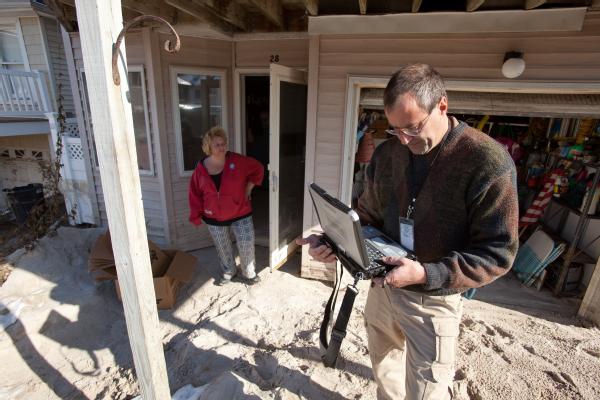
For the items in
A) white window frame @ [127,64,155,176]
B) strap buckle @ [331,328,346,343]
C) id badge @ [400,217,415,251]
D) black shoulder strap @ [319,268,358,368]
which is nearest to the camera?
id badge @ [400,217,415,251]

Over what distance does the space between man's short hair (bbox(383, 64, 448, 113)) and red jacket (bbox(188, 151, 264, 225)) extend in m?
2.27

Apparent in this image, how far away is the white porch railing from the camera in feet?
22.6

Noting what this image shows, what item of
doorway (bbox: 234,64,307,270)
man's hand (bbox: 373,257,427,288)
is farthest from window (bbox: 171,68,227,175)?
Answer: man's hand (bbox: 373,257,427,288)

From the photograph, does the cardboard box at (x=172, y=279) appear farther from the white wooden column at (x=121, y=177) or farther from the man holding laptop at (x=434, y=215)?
the man holding laptop at (x=434, y=215)

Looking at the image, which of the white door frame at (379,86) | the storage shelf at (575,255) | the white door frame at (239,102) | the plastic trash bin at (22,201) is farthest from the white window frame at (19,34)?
the storage shelf at (575,255)

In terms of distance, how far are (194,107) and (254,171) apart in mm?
1506

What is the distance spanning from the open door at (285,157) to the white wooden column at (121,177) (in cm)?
201

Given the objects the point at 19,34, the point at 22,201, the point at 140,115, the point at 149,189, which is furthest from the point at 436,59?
the point at 19,34

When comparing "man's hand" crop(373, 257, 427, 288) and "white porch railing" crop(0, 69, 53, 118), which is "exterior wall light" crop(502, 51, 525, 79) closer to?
"man's hand" crop(373, 257, 427, 288)

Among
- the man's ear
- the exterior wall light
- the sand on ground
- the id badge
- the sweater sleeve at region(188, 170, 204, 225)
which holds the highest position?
the exterior wall light

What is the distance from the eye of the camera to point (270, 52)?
4.14m

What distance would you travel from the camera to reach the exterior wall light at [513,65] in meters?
2.66

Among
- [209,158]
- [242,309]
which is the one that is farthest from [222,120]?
[242,309]

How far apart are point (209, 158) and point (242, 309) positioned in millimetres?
1609
